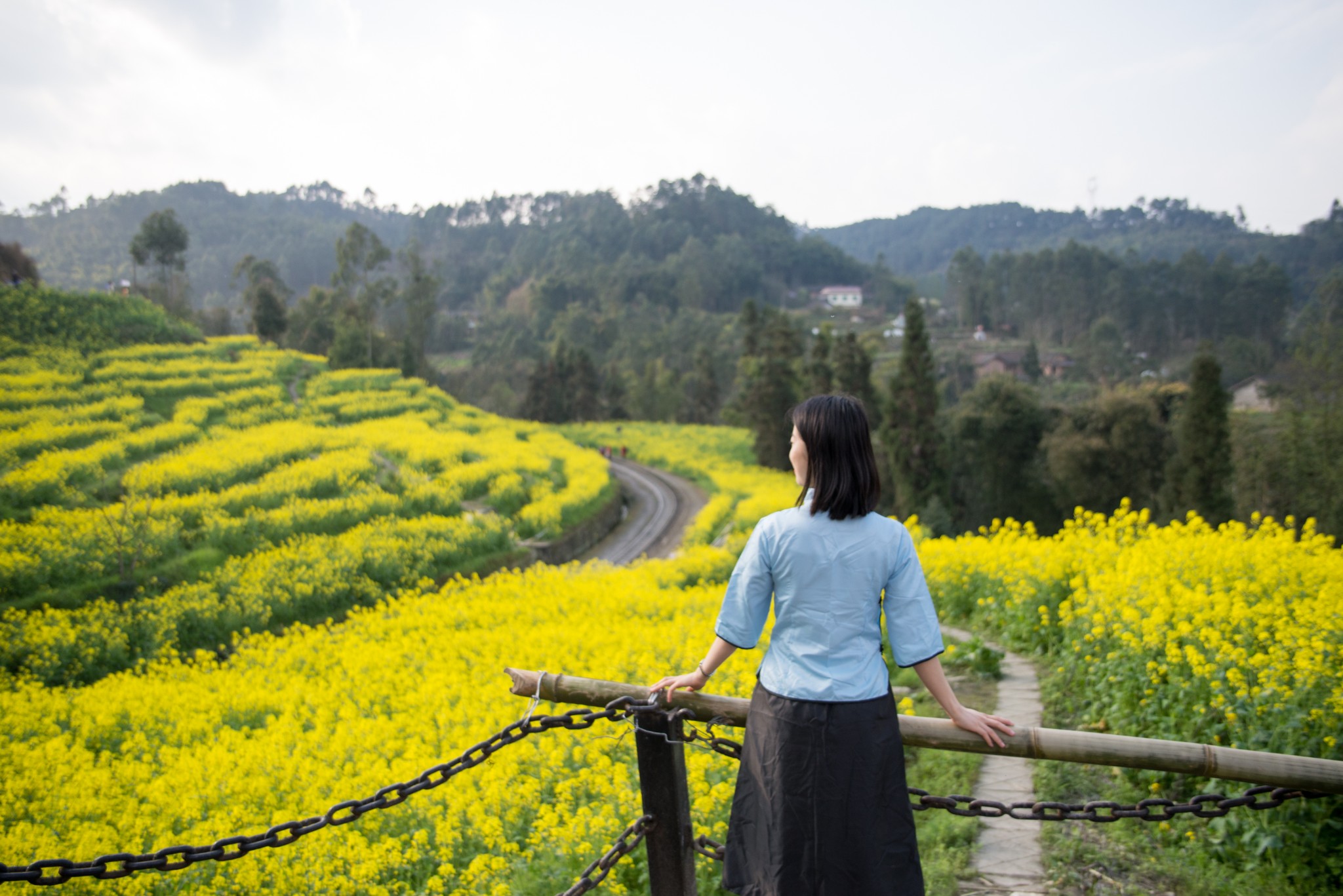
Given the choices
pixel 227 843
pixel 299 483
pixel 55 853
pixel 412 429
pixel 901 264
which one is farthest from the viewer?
pixel 901 264

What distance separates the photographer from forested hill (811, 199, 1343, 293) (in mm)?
74875

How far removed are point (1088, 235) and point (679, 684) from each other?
146777 mm

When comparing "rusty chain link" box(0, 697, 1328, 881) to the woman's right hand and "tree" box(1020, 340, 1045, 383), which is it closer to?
the woman's right hand

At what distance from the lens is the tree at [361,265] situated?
170 feet

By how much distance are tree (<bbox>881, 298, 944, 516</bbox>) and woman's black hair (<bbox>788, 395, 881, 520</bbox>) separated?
91.5 ft

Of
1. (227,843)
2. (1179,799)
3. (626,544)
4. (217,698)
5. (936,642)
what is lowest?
(626,544)

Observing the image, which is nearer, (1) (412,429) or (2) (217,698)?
(2) (217,698)

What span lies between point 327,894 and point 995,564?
6.70 metres

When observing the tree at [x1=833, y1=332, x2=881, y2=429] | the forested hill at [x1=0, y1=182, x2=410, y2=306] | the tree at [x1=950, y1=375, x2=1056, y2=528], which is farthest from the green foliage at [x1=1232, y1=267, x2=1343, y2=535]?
the forested hill at [x1=0, y1=182, x2=410, y2=306]

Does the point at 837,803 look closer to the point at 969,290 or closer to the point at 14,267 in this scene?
the point at 14,267

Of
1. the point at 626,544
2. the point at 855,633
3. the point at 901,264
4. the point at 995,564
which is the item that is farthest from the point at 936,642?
the point at 901,264

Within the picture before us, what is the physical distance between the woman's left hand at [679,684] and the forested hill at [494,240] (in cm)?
7742

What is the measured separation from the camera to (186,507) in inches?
626

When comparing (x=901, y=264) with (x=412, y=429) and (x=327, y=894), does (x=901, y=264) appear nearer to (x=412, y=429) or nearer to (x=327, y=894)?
(x=412, y=429)
